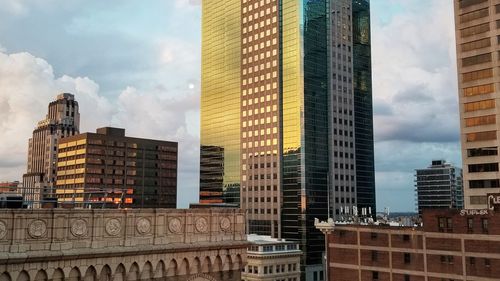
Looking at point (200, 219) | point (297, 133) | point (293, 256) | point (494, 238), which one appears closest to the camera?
point (200, 219)

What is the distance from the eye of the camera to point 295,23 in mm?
191875

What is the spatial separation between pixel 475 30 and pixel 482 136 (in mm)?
20888

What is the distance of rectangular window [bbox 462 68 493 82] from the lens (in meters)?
94.2

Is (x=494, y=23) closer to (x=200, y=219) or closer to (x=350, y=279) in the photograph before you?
(x=350, y=279)

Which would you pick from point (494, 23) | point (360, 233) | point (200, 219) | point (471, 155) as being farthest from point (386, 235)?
point (200, 219)

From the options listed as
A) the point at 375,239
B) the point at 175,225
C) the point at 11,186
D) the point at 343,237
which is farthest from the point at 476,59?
the point at 11,186

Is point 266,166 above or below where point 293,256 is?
above

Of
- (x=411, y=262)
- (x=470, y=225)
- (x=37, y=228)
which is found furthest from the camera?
(x=411, y=262)

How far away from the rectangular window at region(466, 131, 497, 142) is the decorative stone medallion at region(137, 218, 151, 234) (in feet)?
266

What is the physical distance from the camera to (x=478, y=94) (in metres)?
95.8

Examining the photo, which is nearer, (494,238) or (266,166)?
(494,238)

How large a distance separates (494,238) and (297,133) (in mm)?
118167

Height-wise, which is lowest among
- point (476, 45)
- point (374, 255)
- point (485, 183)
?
point (374, 255)

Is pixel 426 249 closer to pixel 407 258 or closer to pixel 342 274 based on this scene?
pixel 407 258
